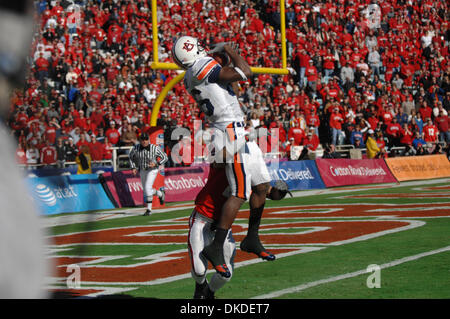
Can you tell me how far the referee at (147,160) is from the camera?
14461 millimetres

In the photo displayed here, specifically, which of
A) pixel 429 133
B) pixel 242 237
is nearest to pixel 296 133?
pixel 429 133

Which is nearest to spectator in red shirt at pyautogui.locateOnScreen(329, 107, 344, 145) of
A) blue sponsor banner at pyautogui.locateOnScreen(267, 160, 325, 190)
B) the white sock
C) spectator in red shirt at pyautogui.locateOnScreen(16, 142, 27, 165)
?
blue sponsor banner at pyautogui.locateOnScreen(267, 160, 325, 190)

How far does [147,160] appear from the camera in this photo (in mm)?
14586

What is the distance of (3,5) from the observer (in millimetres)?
1222

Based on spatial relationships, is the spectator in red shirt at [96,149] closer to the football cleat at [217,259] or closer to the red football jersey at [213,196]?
the red football jersey at [213,196]

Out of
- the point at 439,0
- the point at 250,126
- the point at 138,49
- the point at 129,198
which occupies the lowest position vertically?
the point at 129,198

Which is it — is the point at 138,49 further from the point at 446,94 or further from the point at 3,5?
the point at 3,5

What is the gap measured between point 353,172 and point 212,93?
51.7 ft

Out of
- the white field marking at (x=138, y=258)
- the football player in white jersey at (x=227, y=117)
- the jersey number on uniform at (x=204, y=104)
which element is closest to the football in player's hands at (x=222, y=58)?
the football player in white jersey at (x=227, y=117)

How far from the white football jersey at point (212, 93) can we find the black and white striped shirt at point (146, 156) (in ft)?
29.5

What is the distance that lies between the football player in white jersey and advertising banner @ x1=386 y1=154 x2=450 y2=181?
16659mm

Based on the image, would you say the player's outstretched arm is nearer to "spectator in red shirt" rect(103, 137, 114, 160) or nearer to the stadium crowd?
the stadium crowd
